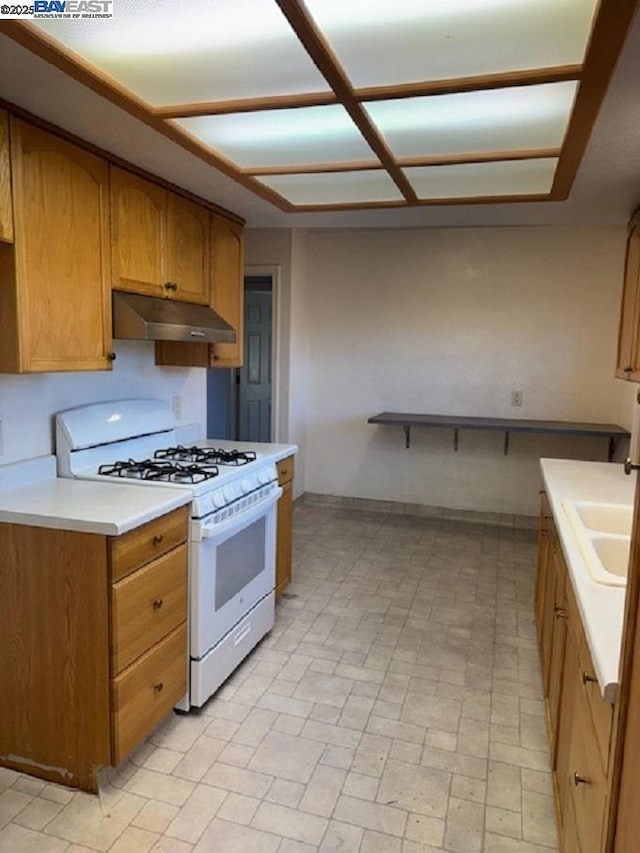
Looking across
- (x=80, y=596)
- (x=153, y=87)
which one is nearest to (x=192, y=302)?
(x=153, y=87)

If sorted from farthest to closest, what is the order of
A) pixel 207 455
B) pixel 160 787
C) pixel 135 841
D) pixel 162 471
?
pixel 207 455 → pixel 162 471 → pixel 160 787 → pixel 135 841

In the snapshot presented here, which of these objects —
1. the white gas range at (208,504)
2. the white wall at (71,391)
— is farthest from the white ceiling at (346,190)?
the white gas range at (208,504)

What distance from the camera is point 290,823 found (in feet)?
5.75

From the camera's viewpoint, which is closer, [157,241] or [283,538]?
[157,241]

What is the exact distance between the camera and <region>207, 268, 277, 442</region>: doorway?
5.56 meters

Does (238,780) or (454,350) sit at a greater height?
(454,350)

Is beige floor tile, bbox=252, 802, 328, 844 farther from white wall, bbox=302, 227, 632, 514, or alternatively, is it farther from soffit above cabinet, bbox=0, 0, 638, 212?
white wall, bbox=302, 227, 632, 514

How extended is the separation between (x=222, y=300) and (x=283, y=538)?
4.37 ft

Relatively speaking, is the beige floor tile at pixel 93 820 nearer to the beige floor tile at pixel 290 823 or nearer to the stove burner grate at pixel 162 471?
the beige floor tile at pixel 290 823

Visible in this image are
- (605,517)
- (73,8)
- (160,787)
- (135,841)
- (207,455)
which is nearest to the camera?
(73,8)

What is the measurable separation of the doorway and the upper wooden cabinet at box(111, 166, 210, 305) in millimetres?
2466

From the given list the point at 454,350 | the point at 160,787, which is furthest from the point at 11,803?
the point at 454,350

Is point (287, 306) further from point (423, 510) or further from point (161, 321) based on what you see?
point (161, 321)

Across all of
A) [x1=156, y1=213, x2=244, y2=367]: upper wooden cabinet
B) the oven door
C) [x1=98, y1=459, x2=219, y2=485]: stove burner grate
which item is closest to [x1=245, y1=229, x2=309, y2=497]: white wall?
[x1=156, y1=213, x2=244, y2=367]: upper wooden cabinet
